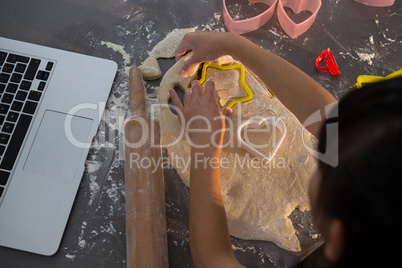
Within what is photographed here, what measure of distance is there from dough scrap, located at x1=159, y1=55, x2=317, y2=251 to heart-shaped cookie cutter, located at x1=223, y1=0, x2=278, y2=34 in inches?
8.6

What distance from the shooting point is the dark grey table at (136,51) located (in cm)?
86

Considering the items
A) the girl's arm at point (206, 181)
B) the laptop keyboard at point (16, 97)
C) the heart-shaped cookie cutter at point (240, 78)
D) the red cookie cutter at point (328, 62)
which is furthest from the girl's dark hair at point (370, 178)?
the laptop keyboard at point (16, 97)

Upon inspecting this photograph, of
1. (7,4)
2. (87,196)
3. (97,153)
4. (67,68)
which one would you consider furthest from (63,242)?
(7,4)

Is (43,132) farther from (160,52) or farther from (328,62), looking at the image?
(328,62)

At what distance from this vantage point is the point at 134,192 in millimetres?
826

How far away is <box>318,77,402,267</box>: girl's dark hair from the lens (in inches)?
17.1

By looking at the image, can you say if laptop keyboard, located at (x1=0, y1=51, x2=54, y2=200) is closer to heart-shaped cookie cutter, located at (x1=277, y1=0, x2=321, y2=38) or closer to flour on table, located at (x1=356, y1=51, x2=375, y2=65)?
heart-shaped cookie cutter, located at (x1=277, y1=0, x2=321, y2=38)

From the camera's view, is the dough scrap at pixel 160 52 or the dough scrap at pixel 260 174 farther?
the dough scrap at pixel 160 52

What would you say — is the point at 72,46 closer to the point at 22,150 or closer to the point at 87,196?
the point at 22,150

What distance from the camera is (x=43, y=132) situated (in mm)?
903

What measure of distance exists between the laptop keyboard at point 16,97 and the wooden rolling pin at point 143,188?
0.81 ft

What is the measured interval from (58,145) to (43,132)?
0.05 m

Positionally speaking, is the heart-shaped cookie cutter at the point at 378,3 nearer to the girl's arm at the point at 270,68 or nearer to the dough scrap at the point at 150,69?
the girl's arm at the point at 270,68

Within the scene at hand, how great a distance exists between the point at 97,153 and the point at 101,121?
0.29 ft
